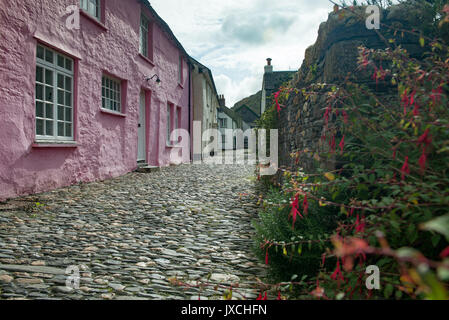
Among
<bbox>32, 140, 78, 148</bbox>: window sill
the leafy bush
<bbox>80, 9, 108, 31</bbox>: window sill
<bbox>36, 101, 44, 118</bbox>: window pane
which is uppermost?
<bbox>80, 9, 108, 31</bbox>: window sill

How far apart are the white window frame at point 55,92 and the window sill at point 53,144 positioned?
11 cm

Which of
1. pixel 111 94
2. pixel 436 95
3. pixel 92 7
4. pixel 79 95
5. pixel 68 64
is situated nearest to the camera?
pixel 436 95

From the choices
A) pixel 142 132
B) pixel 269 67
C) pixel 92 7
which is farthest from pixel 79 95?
pixel 269 67

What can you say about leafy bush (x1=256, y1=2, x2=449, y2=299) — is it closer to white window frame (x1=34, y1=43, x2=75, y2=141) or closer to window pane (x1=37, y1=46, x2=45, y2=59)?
white window frame (x1=34, y1=43, x2=75, y2=141)

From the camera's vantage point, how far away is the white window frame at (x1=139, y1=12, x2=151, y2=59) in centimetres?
1039

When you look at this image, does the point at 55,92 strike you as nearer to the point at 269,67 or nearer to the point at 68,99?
the point at 68,99

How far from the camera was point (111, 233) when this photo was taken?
3.71 meters

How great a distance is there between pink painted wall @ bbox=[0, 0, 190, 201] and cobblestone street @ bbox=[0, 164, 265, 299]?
0.62m

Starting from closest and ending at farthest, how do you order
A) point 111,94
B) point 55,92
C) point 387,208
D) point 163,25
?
point 387,208 → point 55,92 → point 111,94 → point 163,25

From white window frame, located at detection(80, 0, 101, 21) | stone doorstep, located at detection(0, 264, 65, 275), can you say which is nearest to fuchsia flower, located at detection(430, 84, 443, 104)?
stone doorstep, located at detection(0, 264, 65, 275)

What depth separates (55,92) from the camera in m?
5.99

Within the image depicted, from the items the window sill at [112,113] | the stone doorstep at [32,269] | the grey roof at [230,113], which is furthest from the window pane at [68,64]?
the grey roof at [230,113]

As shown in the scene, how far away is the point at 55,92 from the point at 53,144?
105cm

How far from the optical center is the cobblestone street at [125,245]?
7.76 ft
